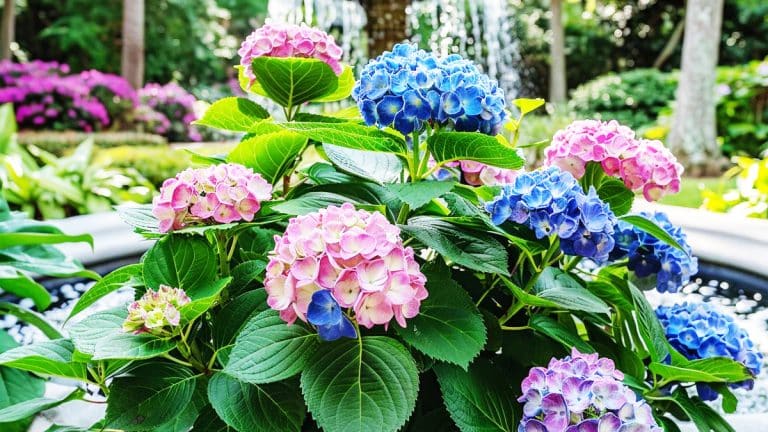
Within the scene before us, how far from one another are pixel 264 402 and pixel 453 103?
0.40 metres

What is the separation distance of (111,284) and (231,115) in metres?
0.30

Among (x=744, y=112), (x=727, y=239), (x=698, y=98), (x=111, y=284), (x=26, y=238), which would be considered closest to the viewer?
(x=111, y=284)

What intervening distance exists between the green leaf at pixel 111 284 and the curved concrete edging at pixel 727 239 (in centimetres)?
143

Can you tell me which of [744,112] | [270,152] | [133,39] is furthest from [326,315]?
[133,39]

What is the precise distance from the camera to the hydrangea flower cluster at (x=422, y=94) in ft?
2.51

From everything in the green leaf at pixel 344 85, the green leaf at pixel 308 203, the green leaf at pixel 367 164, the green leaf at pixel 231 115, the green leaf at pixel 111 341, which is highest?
the green leaf at pixel 344 85

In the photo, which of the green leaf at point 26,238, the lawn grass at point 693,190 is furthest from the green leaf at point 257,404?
the lawn grass at point 693,190

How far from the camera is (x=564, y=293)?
0.79 m

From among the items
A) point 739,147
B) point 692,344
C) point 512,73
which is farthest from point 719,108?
point 692,344

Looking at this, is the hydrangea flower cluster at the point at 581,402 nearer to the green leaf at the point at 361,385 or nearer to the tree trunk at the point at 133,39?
the green leaf at the point at 361,385

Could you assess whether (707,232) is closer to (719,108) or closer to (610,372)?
(610,372)

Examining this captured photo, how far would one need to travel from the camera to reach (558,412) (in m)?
0.66

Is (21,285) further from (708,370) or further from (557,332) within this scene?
(708,370)

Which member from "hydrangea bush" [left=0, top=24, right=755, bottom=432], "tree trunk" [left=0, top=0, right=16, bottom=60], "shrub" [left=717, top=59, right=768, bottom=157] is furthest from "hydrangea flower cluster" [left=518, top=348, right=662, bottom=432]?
→ "tree trunk" [left=0, top=0, right=16, bottom=60]
